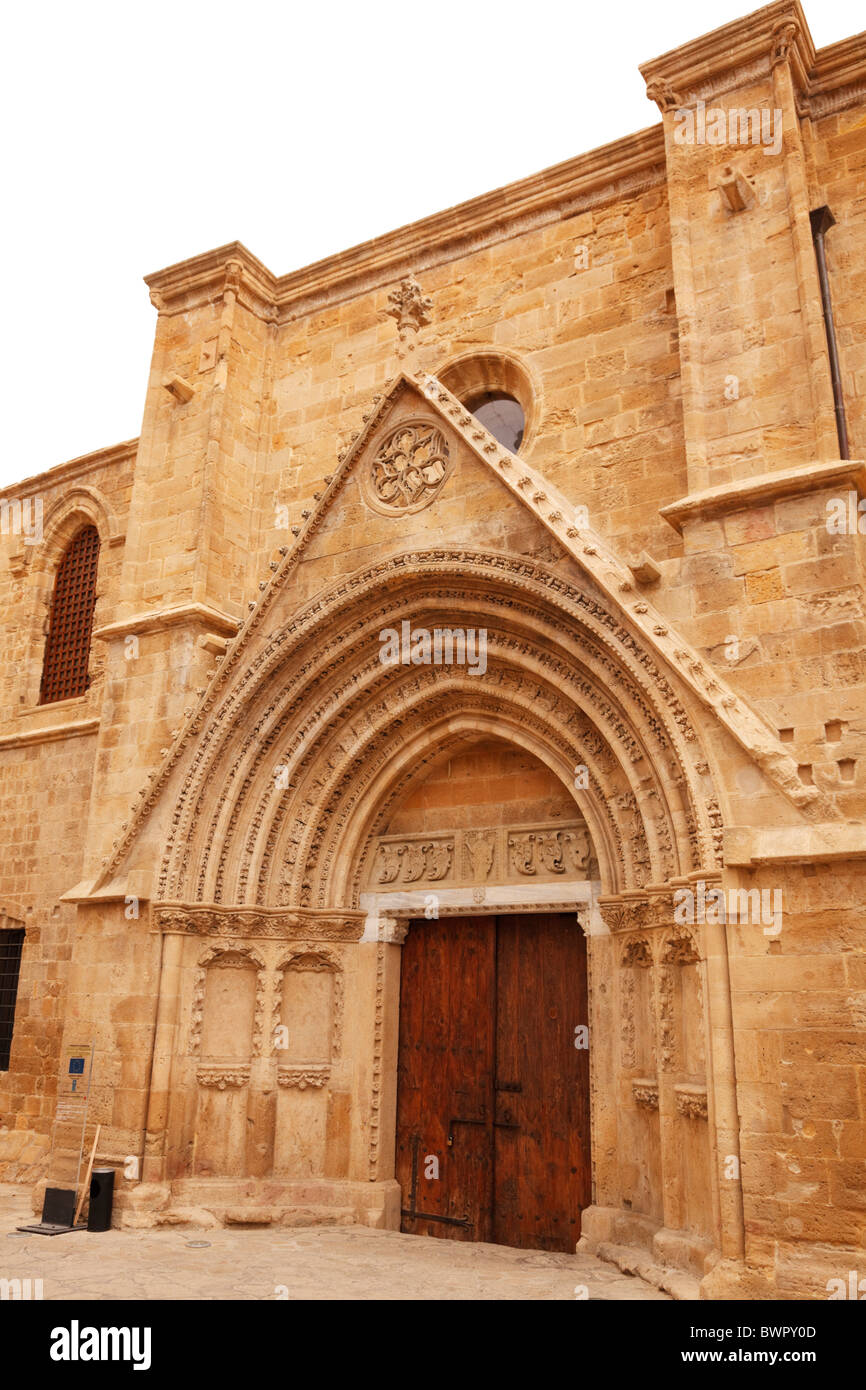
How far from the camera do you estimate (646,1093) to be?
676cm

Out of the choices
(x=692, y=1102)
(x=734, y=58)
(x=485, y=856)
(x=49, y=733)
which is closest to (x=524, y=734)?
(x=485, y=856)

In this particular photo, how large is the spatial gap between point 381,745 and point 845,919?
420cm

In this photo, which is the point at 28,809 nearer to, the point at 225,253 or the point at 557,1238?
the point at 225,253

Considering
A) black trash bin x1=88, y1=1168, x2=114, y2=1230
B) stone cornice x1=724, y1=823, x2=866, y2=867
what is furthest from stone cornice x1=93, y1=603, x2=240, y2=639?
stone cornice x1=724, y1=823, x2=866, y2=867

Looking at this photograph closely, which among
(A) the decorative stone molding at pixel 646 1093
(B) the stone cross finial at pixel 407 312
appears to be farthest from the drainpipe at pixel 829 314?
(A) the decorative stone molding at pixel 646 1093

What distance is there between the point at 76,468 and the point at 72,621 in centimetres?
186

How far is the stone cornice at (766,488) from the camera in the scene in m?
6.25

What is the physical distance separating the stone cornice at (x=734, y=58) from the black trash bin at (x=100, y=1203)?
8.95m

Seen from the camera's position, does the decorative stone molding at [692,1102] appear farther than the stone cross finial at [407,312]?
No

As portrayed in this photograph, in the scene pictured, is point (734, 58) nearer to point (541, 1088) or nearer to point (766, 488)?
point (766, 488)

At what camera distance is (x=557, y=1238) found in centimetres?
739

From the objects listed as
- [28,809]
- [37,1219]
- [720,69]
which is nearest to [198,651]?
[28,809]

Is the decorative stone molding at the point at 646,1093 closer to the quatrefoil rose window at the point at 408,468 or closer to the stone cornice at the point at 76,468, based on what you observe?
the quatrefoil rose window at the point at 408,468

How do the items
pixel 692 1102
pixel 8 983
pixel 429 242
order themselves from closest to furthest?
pixel 692 1102
pixel 429 242
pixel 8 983
